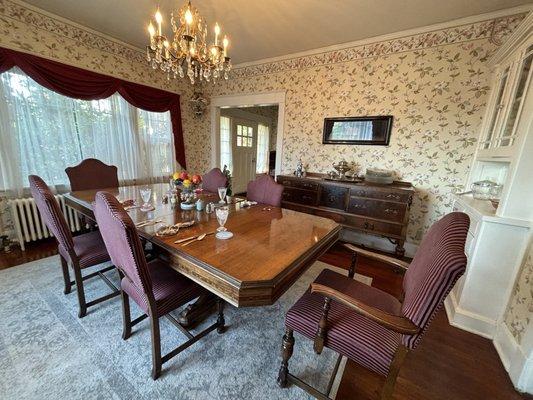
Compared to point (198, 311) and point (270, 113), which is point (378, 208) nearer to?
point (198, 311)

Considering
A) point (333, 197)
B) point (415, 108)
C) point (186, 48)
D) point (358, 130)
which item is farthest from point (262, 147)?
point (186, 48)

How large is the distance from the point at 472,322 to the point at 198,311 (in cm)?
203

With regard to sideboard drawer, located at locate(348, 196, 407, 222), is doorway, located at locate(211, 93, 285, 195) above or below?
above

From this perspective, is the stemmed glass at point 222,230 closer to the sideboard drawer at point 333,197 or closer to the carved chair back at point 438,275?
the carved chair back at point 438,275

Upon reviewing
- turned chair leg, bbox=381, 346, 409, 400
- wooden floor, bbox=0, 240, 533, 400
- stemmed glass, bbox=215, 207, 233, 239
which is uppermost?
stemmed glass, bbox=215, 207, 233, 239

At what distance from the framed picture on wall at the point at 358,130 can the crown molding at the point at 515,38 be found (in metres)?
0.96

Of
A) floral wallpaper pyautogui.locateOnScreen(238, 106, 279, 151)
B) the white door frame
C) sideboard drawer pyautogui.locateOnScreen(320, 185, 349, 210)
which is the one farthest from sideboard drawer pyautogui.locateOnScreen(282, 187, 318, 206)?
floral wallpaper pyautogui.locateOnScreen(238, 106, 279, 151)

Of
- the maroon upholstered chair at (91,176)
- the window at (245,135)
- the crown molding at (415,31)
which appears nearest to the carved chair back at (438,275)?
the crown molding at (415,31)

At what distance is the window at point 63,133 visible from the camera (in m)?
2.38

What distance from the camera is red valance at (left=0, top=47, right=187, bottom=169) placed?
233 cm

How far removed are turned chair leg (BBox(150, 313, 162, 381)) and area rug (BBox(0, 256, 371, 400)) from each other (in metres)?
0.06

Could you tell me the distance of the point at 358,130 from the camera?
2941 mm

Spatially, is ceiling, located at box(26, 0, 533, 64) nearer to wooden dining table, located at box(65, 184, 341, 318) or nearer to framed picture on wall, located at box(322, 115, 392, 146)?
framed picture on wall, located at box(322, 115, 392, 146)

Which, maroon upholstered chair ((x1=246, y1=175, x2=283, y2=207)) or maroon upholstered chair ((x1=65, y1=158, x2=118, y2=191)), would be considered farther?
maroon upholstered chair ((x1=65, y1=158, x2=118, y2=191))
